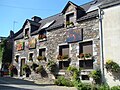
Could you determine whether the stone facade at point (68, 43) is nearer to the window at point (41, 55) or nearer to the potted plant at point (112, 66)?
the window at point (41, 55)

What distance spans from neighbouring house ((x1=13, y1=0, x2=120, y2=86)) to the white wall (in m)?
0.64

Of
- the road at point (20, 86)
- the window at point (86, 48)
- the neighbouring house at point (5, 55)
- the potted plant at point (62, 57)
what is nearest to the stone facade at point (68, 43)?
the window at point (86, 48)

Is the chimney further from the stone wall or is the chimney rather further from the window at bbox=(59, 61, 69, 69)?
the window at bbox=(59, 61, 69, 69)

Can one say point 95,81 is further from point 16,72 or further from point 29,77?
point 16,72

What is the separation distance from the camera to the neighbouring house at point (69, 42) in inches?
557

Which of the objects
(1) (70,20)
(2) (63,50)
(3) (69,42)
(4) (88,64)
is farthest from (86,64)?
(1) (70,20)

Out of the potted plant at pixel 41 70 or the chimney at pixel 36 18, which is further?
the chimney at pixel 36 18

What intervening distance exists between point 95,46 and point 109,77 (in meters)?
2.60

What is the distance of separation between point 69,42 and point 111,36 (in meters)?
4.15

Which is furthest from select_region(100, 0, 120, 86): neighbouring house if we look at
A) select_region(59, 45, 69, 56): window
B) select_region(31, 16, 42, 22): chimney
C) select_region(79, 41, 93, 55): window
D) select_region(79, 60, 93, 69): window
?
select_region(31, 16, 42, 22): chimney

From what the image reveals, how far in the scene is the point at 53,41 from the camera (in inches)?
696

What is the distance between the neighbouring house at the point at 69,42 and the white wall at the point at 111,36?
636 mm

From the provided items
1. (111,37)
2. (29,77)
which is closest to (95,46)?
(111,37)

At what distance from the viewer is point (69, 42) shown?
→ 1593 centimetres
